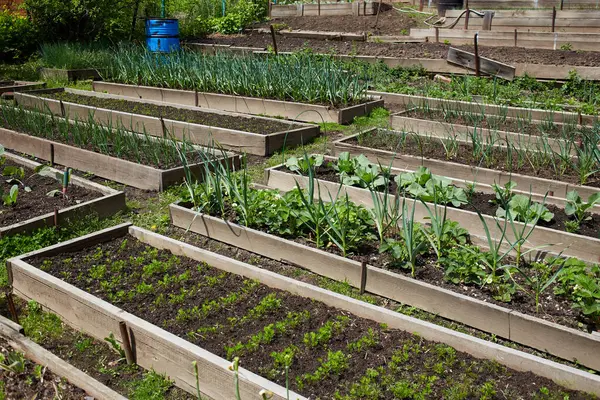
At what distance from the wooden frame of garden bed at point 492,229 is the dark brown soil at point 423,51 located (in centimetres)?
645

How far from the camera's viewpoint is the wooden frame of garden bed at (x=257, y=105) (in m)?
7.77

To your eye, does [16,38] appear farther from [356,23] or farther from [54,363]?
[54,363]

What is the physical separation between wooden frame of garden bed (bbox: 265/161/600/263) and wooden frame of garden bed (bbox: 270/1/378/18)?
12.4 meters

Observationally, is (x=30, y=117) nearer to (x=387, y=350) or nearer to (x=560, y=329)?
(x=387, y=350)

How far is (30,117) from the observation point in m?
6.97

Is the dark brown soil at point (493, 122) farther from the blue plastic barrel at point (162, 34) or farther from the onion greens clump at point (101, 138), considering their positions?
the blue plastic barrel at point (162, 34)

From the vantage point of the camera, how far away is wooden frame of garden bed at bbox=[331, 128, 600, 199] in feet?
16.1

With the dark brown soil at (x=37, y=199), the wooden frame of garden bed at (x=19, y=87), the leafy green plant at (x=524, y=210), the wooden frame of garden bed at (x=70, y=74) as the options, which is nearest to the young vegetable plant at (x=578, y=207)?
the leafy green plant at (x=524, y=210)

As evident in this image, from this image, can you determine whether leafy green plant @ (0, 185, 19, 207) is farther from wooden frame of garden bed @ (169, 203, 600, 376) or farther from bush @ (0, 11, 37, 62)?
bush @ (0, 11, 37, 62)

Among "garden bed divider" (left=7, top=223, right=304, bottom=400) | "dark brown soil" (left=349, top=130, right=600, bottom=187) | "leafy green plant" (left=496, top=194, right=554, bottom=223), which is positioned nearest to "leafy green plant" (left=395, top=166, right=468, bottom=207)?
"leafy green plant" (left=496, top=194, right=554, bottom=223)

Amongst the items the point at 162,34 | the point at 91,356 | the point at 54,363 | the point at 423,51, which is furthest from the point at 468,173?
the point at 162,34

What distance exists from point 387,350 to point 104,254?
2.18 m

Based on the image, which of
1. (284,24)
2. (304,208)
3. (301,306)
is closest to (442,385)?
(301,306)

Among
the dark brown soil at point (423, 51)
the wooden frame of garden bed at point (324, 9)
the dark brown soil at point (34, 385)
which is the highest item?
the wooden frame of garden bed at point (324, 9)
